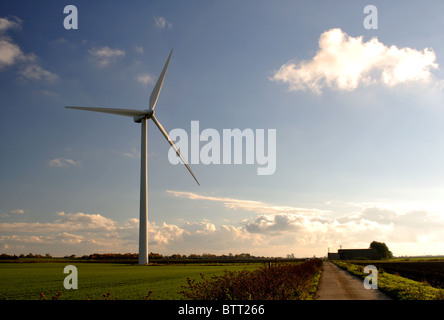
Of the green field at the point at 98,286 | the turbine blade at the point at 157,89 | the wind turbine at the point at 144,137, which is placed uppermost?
the turbine blade at the point at 157,89

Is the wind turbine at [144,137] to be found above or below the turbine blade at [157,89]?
Result: below

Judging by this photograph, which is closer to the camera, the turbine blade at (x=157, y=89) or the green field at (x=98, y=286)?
the green field at (x=98, y=286)

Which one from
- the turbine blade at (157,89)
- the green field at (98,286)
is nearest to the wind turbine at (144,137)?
the turbine blade at (157,89)

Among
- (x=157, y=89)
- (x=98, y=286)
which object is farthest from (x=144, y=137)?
(x=98, y=286)

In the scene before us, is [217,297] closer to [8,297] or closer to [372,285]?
[8,297]

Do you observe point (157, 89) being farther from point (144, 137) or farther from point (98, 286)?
point (98, 286)

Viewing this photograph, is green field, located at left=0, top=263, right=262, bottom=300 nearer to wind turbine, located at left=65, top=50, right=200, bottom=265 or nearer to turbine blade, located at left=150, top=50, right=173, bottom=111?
wind turbine, located at left=65, top=50, right=200, bottom=265

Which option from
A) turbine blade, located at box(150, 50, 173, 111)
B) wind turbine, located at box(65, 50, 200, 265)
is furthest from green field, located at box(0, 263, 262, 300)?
turbine blade, located at box(150, 50, 173, 111)

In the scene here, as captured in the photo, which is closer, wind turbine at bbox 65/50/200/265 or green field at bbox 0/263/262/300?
green field at bbox 0/263/262/300

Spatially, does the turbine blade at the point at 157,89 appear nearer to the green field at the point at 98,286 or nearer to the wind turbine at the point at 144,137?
the wind turbine at the point at 144,137

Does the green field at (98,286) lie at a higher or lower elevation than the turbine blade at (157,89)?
lower
